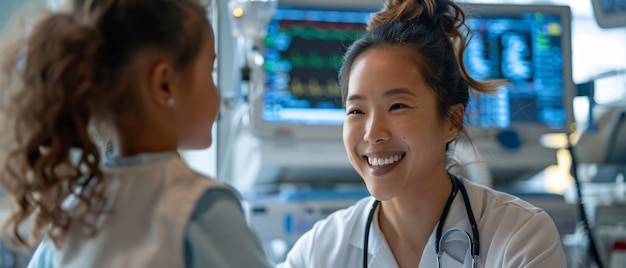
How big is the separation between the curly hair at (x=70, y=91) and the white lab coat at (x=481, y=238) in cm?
76

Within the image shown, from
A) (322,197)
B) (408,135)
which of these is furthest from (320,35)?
(408,135)

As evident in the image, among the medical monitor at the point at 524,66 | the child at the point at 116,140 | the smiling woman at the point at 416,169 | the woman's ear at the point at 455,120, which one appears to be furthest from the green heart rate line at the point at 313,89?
the child at the point at 116,140

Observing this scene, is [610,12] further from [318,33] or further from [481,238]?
[481,238]

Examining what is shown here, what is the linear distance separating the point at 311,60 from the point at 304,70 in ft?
0.14

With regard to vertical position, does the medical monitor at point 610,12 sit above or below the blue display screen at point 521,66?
above

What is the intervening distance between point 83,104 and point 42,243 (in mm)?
324

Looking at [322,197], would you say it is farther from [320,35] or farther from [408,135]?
[408,135]

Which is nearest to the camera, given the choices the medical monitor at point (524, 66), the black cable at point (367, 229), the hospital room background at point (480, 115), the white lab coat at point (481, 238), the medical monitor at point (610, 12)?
the white lab coat at point (481, 238)

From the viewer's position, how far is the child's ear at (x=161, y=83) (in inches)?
33.8

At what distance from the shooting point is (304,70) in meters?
2.48

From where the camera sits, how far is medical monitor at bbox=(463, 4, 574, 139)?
259 cm

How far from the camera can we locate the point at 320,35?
2518mm

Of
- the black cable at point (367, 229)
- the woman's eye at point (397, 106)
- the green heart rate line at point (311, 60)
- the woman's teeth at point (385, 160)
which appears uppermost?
the woman's eye at point (397, 106)

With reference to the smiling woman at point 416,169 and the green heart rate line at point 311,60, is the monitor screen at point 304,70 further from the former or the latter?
the smiling woman at point 416,169
